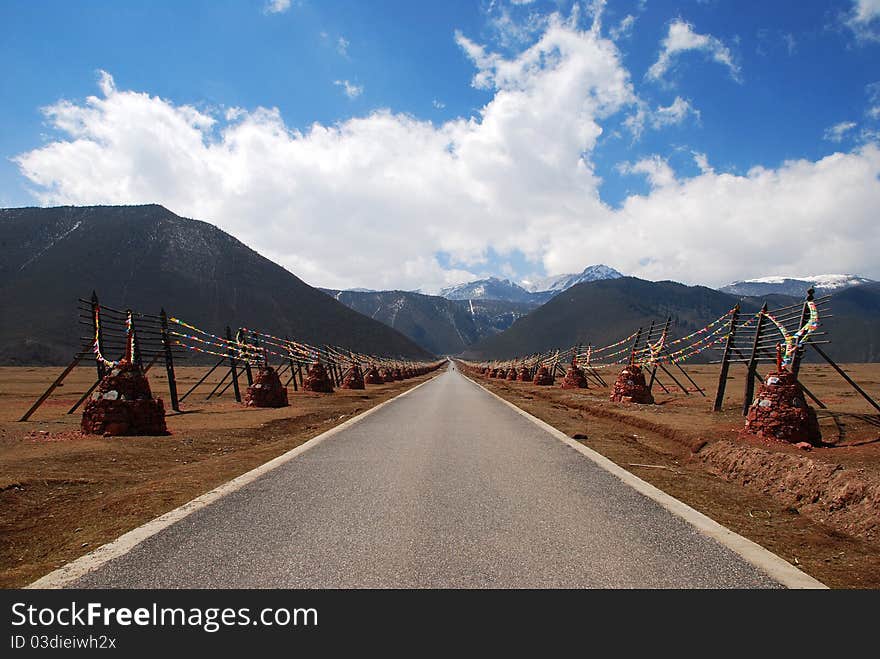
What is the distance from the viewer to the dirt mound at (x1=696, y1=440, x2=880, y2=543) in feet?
17.7

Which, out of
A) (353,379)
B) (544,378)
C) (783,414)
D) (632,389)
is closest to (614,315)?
(544,378)

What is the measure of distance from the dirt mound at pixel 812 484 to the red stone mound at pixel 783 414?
4.76 ft

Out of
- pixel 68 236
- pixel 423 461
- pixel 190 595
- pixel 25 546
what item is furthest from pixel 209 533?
pixel 68 236

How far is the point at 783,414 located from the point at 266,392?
1646 cm

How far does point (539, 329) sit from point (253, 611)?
6949 inches

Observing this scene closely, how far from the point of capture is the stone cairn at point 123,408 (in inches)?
435

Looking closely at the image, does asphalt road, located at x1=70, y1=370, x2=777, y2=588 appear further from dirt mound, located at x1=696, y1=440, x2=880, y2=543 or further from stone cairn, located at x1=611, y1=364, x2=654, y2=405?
stone cairn, located at x1=611, y1=364, x2=654, y2=405

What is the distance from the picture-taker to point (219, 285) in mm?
116375

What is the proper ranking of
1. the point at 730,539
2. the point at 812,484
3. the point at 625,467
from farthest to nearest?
the point at 625,467 < the point at 812,484 < the point at 730,539

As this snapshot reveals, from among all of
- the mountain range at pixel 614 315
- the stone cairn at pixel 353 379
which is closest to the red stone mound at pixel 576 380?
the stone cairn at pixel 353 379

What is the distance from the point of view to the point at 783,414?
9570mm

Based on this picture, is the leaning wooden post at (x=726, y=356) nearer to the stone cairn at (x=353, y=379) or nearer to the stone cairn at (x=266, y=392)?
the stone cairn at (x=266, y=392)

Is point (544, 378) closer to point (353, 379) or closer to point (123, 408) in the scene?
point (353, 379)

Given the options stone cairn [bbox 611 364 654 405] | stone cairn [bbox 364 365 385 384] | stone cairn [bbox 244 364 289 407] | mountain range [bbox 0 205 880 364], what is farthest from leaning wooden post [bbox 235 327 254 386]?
mountain range [bbox 0 205 880 364]
